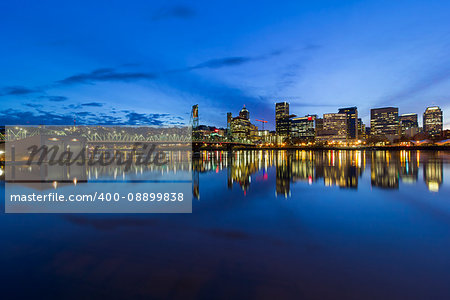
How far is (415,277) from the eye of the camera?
14.5 feet

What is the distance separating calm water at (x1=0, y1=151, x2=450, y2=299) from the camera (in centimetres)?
412

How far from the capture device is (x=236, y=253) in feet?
18.1

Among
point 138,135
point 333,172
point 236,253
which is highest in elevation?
point 138,135

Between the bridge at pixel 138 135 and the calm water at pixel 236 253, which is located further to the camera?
the bridge at pixel 138 135

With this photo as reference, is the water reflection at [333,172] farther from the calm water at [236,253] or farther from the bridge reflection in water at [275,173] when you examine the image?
the calm water at [236,253]

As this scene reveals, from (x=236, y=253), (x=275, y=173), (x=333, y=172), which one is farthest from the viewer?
(x=333, y=172)

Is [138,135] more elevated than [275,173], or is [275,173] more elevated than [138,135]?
[138,135]

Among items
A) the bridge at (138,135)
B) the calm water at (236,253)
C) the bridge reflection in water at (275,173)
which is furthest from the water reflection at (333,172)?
the bridge at (138,135)

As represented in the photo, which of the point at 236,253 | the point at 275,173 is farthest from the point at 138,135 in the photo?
the point at 236,253

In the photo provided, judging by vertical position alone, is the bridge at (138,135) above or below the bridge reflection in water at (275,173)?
above

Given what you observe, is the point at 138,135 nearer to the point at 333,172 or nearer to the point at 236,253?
the point at 333,172

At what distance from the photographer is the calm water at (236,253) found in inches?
162

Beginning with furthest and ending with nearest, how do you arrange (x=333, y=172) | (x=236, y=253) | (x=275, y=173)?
(x=333, y=172) → (x=275, y=173) → (x=236, y=253)

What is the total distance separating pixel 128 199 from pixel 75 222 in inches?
141
